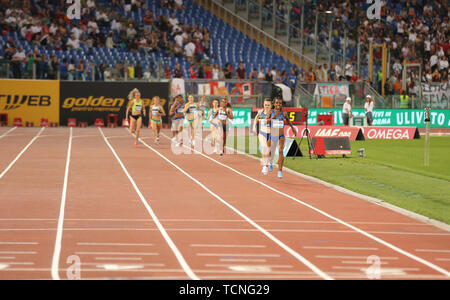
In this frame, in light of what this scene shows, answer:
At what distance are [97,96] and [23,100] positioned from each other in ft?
12.6

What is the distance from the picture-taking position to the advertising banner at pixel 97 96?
42344 mm

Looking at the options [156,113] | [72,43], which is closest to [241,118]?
[72,43]

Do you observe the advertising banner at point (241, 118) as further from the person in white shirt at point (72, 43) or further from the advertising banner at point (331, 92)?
the person in white shirt at point (72, 43)

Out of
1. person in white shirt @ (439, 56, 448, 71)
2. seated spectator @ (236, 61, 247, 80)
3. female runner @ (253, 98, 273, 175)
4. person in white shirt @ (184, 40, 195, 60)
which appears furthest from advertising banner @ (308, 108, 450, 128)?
female runner @ (253, 98, 273, 175)

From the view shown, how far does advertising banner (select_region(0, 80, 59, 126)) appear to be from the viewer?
1626 inches

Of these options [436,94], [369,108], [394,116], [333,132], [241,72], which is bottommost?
[333,132]

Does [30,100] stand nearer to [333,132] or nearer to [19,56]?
[19,56]

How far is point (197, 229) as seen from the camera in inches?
482

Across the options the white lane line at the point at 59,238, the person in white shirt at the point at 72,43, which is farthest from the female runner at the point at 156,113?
the person in white shirt at the point at 72,43

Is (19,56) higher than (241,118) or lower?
higher

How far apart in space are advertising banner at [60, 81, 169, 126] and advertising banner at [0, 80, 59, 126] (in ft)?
1.54

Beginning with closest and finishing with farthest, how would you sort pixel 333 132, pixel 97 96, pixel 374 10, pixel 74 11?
pixel 333 132, pixel 74 11, pixel 97 96, pixel 374 10

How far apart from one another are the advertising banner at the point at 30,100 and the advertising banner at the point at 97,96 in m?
0.47
